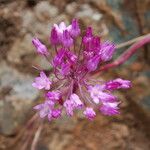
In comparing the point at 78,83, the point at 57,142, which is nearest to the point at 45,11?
the point at 57,142

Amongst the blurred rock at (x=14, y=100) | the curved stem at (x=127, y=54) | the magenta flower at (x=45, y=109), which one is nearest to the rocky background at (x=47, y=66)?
the blurred rock at (x=14, y=100)

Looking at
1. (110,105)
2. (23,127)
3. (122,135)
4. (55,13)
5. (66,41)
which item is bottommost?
(122,135)

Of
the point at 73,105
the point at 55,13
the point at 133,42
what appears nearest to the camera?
the point at 73,105

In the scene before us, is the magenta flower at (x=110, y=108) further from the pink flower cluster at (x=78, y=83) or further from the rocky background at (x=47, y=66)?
the rocky background at (x=47, y=66)

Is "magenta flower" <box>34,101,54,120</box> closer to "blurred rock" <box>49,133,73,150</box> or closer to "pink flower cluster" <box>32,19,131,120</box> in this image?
"pink flower cluster" <box>32,19,131,120</box>

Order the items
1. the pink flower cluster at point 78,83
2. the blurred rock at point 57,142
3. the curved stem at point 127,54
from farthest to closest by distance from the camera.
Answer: the blurred rock at point 57,142 → the curved stem at point 127,54 → the pink flower cluster at point 78,83

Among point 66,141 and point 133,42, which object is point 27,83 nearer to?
point 66,141

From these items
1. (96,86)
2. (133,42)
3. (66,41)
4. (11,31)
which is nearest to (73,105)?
(96,86)

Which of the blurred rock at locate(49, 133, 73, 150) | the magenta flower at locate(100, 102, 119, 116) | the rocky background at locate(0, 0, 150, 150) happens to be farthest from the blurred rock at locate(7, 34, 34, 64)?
the magenta flower at locate(100, 102, 119, 116)
